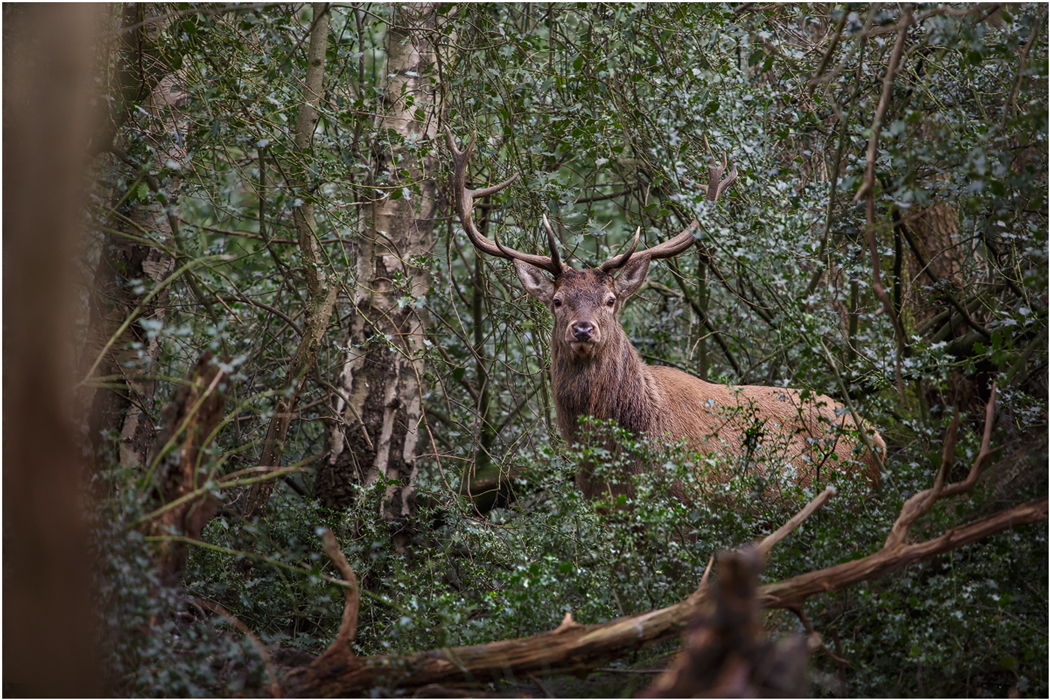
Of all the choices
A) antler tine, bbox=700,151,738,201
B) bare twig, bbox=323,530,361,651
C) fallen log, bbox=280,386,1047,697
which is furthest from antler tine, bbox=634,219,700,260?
bare twig, bbox=323,530,361,651

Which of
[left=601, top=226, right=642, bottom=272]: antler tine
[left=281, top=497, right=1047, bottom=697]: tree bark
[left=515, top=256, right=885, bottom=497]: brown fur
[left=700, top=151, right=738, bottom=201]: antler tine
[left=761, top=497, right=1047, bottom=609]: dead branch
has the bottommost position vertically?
[left=281, top=497, right=1047, bottom=697]: tree bark

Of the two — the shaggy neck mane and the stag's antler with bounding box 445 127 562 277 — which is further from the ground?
the stag's antler with bounding box 445 127 562 277

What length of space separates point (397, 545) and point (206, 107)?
2.93 m

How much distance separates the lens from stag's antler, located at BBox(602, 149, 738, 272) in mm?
5340

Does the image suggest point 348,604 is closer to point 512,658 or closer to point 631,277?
point 512,658

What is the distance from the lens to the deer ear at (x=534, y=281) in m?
5.81

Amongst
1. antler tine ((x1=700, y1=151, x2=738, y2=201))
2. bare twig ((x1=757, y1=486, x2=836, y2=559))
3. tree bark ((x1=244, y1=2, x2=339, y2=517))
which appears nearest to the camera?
bare twig ((x1=757, y1=486, x2=836, y2=559))

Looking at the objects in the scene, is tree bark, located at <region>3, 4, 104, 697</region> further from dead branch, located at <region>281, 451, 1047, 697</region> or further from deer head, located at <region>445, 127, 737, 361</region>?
deer head, located at <region>445, 127, 737, 361</region>

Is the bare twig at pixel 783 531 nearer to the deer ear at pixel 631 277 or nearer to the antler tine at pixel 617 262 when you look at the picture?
the antler tine at pixel 617 262

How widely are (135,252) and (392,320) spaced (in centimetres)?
161

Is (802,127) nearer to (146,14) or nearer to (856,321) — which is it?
(856,321)

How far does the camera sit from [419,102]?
6.13 m

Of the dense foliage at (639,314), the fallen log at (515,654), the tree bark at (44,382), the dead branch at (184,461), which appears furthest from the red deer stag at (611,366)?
the tree bark at (44,382)

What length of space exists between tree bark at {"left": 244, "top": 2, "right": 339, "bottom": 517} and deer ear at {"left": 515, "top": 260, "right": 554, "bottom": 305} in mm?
1247
